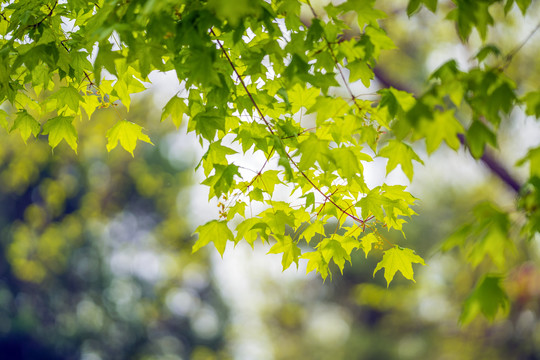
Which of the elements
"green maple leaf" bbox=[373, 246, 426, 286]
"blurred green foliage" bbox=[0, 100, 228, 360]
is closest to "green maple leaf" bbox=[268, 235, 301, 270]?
"green maple leaf" bbox=[373, 246, 426, 286]

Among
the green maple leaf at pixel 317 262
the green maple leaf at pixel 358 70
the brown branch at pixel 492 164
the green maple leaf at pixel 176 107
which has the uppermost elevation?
the brown branch at pixel 492 164

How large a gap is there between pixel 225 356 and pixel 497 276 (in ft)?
39.0

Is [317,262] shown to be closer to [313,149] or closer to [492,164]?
[313,149]

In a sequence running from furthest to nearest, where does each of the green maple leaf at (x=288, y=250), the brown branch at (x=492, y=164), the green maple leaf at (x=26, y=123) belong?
the brown branch at (x=492, y=164)
the green maple leaf at (x=26, y=123)
the green maple leaf at (x=288, y=250)

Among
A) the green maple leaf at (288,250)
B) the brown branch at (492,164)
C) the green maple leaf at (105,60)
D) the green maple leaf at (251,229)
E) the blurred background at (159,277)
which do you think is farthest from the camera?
the blurred background at (159,277)

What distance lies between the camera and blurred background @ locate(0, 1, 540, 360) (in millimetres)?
10188

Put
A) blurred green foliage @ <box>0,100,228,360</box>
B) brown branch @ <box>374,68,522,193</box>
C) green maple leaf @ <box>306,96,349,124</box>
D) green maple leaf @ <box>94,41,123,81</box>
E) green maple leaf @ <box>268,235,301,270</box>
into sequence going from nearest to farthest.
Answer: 1. green maple leaf @ <box>94,41,123,81</box>
2. green maple leaf @ <box>306,96,349,124</box>
3. green maple leaf @ <box>268,235,301,270</box>
4. brown branch @ <box>374,68,522,193</box>
5. blurred green foliage @ <box>0,100,228,360</box>

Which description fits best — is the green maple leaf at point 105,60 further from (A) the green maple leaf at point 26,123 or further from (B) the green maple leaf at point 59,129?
(A) the green maple leaf at point 26,123

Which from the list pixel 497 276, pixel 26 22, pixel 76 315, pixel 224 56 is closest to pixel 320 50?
pixel 224 56

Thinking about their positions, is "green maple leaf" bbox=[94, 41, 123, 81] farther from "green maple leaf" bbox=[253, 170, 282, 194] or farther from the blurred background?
the blurred background

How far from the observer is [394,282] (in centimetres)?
1191

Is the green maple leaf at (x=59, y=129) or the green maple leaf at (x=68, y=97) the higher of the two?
the green maple leaf at (x=68, y=97)

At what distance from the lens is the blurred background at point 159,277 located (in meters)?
10.2

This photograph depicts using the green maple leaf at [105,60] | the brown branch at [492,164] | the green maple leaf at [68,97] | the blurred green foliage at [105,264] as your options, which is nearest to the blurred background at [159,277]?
the blurred green foliage at [105,264]
